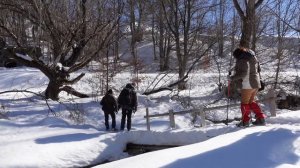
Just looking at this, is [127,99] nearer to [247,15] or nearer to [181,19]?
[247,15]

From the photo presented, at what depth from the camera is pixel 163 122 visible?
18.5 meters

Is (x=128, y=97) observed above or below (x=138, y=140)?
above

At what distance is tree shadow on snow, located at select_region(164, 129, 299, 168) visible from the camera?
21.8 ft

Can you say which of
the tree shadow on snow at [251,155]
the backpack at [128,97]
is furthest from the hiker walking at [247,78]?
the backpack at [128,97]

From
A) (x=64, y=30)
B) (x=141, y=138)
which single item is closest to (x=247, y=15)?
(x=64, y=30)

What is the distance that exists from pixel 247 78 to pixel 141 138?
182 inches

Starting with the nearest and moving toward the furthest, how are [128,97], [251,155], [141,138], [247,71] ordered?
[251,155] → [247,71] → [141,138] → [128,97]

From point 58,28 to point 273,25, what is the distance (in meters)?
20.1

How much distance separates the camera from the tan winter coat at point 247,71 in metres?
10.7

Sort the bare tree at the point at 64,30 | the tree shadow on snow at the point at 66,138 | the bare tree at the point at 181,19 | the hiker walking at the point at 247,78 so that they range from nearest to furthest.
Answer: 1. the hiker walking at the point at 247,78
2. the tree shadow on snow at the point at 66,138
3. the bare tree at the point at 64,30
4. the bare tree at the point at 181,19

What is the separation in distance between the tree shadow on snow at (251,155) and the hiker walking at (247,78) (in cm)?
271

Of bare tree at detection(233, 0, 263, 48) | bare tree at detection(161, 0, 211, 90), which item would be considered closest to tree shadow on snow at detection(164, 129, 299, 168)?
bare tree at detection(233, 0, 263, 48)

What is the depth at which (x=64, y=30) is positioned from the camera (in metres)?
19.5

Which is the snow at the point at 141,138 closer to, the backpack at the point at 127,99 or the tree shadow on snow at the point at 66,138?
the tree shadow on snow at the point at 66,138
